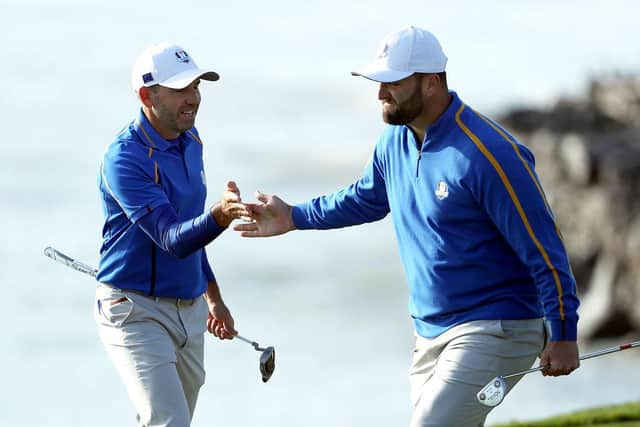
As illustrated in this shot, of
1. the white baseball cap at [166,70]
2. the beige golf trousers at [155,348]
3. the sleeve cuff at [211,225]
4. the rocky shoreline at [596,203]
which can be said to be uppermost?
the white baseball cap at [166,70]

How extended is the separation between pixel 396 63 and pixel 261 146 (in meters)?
40.4

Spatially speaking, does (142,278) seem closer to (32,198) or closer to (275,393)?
(275,393)

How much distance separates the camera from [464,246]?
6633 millimetres

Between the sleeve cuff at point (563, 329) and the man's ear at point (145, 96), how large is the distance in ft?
7.44

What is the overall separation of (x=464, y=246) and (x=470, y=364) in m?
0.51

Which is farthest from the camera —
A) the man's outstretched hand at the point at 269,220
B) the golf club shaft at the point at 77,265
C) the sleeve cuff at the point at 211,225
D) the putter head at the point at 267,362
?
the putter head at the point at 267,362

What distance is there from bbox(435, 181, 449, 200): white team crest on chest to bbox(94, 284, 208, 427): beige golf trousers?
1563 millimetres

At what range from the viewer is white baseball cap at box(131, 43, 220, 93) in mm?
7211

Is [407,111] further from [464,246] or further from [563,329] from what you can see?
[563,329]

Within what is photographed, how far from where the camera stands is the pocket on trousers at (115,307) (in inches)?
289

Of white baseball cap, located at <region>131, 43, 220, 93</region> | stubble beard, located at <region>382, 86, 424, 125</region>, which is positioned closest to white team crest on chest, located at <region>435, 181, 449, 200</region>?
stubble beard, located at <region>382, 86, 424, 125</region>

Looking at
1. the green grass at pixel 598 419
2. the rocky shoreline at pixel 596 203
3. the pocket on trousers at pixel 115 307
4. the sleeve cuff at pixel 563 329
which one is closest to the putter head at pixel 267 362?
the pocket on trousers at pixel 115 307

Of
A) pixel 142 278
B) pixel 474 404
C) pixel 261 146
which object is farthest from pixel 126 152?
pixel 261 146

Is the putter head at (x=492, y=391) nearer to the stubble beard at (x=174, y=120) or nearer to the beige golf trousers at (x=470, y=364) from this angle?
the beige golf trousers at (x=470, y=364)
